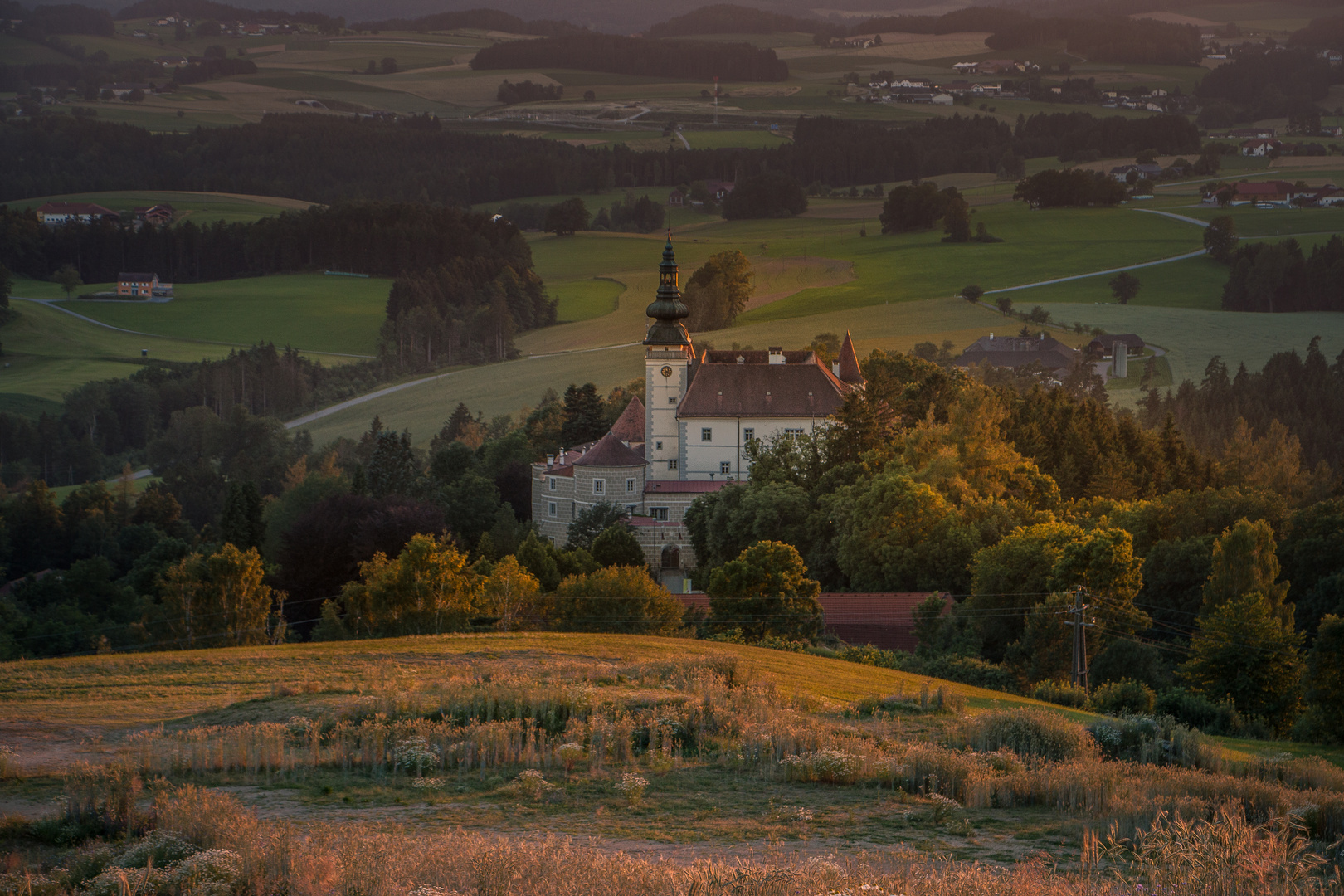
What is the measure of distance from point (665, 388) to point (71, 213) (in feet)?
409

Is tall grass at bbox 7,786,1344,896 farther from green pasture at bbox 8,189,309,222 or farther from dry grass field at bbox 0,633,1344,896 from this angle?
green pasture at bbox 8,189,309,222

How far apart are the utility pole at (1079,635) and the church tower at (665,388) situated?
3660cm

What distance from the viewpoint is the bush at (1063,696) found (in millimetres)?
30891

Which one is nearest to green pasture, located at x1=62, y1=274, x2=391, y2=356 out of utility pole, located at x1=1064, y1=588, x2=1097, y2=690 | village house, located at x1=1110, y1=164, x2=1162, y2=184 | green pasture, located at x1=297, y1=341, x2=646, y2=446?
green pasture, located at x1=297, y1=341, x2=646, y2=446

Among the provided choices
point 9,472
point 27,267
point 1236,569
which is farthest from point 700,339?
point 27,267

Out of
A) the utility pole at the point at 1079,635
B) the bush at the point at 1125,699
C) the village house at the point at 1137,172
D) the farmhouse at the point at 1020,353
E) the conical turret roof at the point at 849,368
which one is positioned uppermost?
the village house at the point at 1137,172

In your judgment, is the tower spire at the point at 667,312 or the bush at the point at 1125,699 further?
the tower spire at the point at 667,312

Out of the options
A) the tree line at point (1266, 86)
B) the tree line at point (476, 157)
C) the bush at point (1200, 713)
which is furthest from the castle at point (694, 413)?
the tree line at point (1266, 86)

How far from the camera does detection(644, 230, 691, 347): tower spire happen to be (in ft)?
246

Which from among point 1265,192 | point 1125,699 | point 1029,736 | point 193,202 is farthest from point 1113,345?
point 193,202

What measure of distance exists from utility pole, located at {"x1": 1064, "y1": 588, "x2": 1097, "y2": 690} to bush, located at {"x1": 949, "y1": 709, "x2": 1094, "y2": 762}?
18730mm

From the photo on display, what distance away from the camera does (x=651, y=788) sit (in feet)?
53.1

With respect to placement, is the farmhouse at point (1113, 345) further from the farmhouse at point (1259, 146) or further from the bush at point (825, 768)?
the bush at point (825, 768)

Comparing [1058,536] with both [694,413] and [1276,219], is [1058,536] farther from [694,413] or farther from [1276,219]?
[1276,219]
